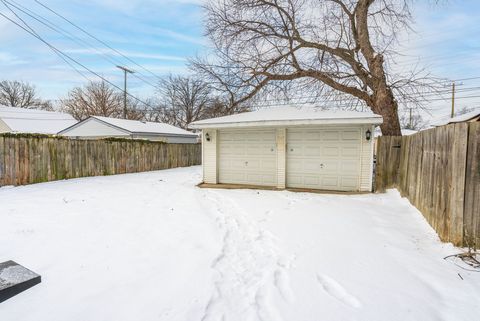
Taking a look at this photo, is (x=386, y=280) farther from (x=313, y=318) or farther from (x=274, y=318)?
(x=274, y=318)

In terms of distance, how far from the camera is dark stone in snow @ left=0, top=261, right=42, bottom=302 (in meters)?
2.46

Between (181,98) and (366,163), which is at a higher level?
(181,98)

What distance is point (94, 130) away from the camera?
58.8 ft

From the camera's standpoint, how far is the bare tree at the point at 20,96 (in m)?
35.6

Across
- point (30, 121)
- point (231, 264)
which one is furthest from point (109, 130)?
point (231, 264)

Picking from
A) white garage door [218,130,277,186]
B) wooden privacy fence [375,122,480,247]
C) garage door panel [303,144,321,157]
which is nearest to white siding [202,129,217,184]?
white garage door [218,130,277,186]

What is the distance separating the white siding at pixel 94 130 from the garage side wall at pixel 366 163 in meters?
13.6

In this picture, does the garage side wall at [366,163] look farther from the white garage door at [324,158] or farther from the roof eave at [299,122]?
the roof eave at [299,122]

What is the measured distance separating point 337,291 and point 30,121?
26688mm

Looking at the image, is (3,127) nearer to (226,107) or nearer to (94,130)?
(94,130)

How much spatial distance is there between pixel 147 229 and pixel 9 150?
6.84 m

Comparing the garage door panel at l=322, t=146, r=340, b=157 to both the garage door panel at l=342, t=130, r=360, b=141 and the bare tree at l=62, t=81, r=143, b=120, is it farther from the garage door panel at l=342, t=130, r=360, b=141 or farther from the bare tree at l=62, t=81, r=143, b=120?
the bare tree at l=62, t=81, r=143, b=120

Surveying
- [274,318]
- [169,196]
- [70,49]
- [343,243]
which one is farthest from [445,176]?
[70,49]

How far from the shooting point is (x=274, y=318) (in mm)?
2221
